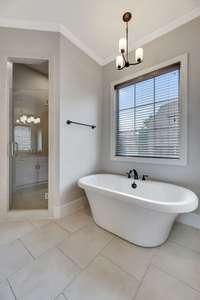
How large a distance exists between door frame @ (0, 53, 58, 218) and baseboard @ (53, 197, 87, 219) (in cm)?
9

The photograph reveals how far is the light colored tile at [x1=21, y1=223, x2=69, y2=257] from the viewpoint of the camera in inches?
55.9

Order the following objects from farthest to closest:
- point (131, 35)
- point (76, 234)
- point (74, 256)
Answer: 1. point (131, 35)
2. point (76, 234)
3. point (74, 256)

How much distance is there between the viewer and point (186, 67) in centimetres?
184

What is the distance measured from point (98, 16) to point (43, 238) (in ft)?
9.69

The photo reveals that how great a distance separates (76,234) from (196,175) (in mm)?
1699

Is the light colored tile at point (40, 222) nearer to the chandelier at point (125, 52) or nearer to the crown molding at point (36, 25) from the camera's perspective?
the chandelier at point (125, 52)

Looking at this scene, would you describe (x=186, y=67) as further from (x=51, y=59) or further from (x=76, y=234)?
(x=76, y=234)

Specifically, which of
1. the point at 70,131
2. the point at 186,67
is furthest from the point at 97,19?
the point at 70,131

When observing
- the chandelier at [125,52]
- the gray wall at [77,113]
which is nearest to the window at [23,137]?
the gray wall at [77,113]

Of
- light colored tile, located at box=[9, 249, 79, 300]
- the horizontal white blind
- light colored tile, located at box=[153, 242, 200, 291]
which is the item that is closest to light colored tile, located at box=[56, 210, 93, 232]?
light colored tile, located at box=[9, 249, 79, 300]

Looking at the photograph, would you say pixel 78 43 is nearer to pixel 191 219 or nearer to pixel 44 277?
pixel 44 277

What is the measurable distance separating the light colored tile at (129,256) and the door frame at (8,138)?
3.45ft

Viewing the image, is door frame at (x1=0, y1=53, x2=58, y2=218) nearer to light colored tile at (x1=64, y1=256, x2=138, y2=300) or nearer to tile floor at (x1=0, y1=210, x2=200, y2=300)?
tile floor at (x1=0, y1=210, x2=200, y2=300)

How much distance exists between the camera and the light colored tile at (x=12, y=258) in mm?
1152
